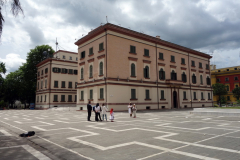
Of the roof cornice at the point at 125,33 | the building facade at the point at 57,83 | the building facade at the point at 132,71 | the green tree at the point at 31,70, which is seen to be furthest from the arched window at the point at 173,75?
the green tree at the point at 31,70

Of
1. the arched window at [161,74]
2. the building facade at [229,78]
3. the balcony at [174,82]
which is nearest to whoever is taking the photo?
the arched window at [161,74]

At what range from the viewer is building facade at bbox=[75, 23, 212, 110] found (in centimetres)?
2805

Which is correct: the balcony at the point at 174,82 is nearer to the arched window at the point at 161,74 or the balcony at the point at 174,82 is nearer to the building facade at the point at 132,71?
the building facade at the point at 132,71

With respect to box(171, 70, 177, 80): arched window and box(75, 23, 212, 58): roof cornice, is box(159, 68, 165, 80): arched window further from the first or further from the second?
box(75, 23, 212, 58): roof cornice

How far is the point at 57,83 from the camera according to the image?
141ft

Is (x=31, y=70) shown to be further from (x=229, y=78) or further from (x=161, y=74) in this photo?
(x=229, y=78)

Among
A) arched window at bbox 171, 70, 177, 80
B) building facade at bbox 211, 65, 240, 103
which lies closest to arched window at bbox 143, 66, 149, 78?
arched window at bbox 171, 70, 177, 80

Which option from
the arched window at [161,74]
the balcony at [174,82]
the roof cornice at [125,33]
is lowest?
the balcony at [174,82]

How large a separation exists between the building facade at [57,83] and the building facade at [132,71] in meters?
11.2

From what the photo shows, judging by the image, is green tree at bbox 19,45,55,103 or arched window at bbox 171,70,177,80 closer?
arched window at bbox 171,70,177,80

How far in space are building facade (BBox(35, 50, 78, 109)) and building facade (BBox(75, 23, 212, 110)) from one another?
1122cm

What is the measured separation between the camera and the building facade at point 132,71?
28047 mm

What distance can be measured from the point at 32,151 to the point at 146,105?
2631 centimetres

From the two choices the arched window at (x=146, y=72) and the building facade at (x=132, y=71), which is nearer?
the building facade at (x=132, y=71)
